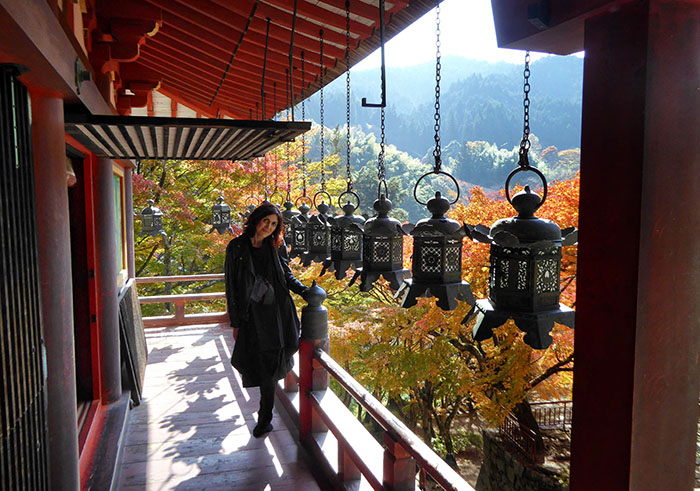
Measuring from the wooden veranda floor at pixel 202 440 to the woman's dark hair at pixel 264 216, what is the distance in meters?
1.75

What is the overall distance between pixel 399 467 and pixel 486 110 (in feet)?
259

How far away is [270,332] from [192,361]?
9.73 ft

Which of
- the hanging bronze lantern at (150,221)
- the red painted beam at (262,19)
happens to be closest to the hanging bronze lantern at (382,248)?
the red painted beam at (262,19)

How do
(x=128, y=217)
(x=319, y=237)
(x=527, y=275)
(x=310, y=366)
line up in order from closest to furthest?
(x=527, y=275) < (x=319, y=237) < (x=310, y=366) < (x=128, y=217)

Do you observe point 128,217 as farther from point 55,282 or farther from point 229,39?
point 55,282

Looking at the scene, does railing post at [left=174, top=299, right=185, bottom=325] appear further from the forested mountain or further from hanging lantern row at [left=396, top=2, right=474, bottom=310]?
the forested mountain

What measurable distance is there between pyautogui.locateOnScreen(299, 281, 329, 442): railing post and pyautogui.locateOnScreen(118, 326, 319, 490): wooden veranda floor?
0.25 metres

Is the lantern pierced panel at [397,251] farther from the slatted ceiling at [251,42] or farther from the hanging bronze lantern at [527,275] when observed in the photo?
the slatted ceiling at [251,42]

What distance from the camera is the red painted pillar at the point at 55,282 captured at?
8.17 ft

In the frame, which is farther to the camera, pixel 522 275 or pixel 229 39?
pixel 229 39

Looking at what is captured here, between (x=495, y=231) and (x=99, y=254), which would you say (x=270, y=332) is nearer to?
(x=99, y=254)

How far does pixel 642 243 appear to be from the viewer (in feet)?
4.62

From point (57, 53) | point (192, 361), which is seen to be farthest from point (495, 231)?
point (192, 361)

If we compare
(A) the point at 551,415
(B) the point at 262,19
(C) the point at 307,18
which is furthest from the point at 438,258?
(A) the point at 551,415
